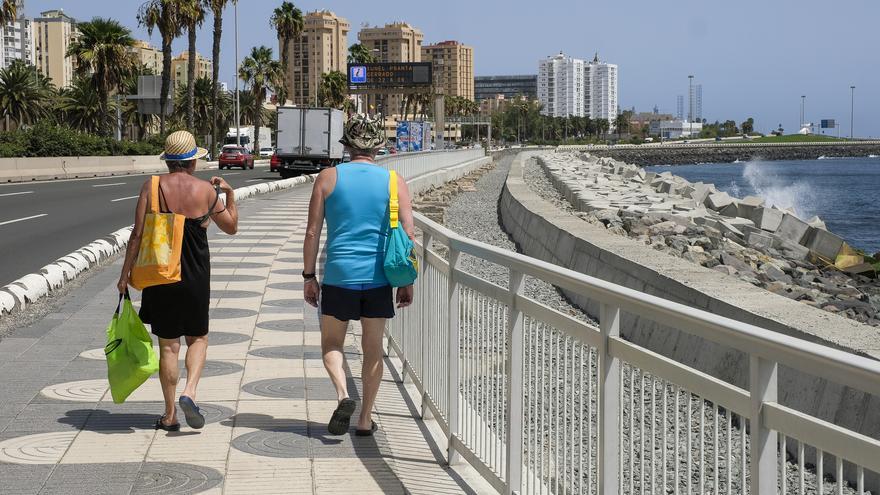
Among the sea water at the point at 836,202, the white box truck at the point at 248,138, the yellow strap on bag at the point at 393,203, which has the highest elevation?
the white box truck at the point at 248,138

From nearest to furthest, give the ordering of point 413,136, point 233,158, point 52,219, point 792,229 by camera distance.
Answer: point 52,219
point 792,229
point 233,158
point 413,136

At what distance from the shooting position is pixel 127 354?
6457 mm

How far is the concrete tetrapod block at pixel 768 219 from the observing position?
87.8 ft

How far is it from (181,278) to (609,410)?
3421 mm

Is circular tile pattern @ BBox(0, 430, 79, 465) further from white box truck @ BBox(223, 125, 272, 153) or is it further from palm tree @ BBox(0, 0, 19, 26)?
white box truck @ BBox(223, 125, 272, 153)

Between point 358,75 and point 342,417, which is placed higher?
point 358,75

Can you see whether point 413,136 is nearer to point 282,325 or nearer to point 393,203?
point 282,325

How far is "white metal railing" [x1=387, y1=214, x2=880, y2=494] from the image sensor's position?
266 centimetres

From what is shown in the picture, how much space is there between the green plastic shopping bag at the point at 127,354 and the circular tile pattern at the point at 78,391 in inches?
38.6

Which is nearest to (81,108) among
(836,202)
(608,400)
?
(836,202)

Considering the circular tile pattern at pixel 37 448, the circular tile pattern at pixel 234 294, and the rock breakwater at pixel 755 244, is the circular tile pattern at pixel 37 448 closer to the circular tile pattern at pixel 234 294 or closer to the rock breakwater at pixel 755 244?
the circular tile pattern at pixel 234 294

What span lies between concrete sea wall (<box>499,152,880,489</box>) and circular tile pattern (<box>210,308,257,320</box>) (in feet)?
10.8

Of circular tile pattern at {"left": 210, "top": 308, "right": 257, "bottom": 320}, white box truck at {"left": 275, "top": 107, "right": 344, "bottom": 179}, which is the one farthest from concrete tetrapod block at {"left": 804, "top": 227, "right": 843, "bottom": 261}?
white box truck at {"left": 275, "top": 107, "right": 344, "bottom": 179}

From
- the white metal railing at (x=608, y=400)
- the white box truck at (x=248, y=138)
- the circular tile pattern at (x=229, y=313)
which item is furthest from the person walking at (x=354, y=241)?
the white box truck at (x=248, y=138)
